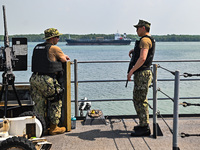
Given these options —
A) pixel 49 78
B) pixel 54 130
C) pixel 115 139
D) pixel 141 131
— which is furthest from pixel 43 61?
pixel 141 131

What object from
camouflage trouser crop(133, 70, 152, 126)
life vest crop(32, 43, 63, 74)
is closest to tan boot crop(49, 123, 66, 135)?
life vest crop(32, 43, 63, 74)

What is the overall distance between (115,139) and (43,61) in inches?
62.7

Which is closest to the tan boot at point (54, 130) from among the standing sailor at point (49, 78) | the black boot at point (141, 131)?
the standing sailor at point (49, 78)

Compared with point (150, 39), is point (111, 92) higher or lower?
lower

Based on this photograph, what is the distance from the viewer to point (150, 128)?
214 inches

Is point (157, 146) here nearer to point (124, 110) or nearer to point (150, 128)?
point (150, 128)

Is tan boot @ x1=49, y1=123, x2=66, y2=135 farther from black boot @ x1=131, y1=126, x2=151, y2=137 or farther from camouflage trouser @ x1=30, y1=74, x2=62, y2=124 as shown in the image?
black boot @ x1=131, y1=126, x2=151, y2=137

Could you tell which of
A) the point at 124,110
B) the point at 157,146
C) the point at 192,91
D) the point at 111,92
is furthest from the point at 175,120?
the point at 192,91

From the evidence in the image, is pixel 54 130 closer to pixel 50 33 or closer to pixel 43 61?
pixel 43 61

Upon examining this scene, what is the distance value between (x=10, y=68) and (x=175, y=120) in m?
2.23

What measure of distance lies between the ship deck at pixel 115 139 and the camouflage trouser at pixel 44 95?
354mm

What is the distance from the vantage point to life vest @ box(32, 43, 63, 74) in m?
4.94

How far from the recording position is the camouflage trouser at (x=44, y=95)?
16.4 ft

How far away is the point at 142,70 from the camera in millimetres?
4914
